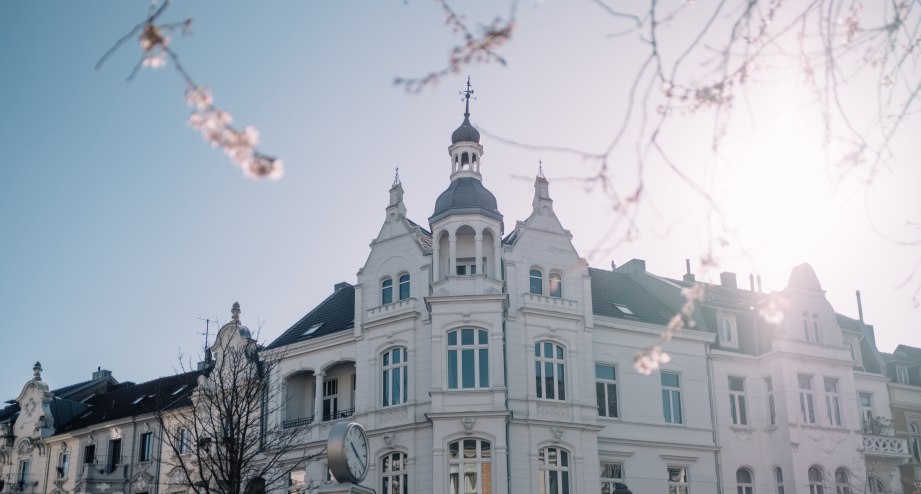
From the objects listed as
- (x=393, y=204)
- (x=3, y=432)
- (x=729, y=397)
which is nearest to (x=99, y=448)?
(x=3, y=432)

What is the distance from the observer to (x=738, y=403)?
37.8m

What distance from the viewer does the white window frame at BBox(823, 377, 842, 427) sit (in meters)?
37.9

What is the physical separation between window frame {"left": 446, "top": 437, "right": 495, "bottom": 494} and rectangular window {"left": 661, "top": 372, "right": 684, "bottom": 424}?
815 centimetres

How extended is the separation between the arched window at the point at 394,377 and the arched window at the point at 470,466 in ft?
9.82

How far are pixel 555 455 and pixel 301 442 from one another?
378 inches

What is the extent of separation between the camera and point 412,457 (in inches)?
1273

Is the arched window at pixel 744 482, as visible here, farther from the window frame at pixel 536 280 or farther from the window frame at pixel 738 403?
the window frame at pixel 536 280

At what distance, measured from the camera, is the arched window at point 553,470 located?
31875 millimetres

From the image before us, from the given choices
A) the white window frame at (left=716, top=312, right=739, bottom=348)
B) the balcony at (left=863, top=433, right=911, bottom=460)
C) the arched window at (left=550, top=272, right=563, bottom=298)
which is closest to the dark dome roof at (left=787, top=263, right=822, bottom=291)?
the white window frame at (left=716, top=312, right=739, bottom=348)

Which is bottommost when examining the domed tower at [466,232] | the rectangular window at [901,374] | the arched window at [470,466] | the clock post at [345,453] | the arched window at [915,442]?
the clock post at [345,453]

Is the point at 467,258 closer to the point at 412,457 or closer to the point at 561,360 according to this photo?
the point at 561,360

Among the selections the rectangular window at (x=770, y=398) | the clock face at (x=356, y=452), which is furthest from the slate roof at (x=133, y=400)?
the clock face at (x=356, y=452)

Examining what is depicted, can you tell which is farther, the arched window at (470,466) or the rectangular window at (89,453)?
the rectangular window at (89,453)

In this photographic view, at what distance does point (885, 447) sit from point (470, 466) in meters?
17.9
